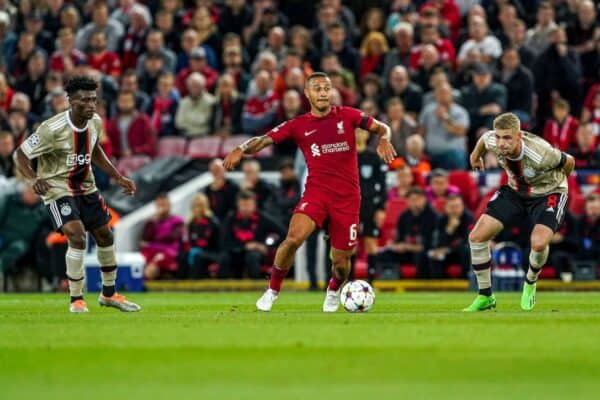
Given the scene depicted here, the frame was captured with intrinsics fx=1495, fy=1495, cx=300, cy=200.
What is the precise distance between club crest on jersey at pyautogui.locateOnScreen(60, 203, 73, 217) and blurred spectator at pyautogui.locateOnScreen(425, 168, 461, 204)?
9.02 meters

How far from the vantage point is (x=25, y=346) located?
1102 centimetres

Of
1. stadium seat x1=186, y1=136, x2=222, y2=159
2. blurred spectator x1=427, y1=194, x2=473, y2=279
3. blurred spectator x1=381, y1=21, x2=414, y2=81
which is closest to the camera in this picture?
blurred spectator x1=427, y1=194, x2=473, y2=279

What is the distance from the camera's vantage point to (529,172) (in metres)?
15.3

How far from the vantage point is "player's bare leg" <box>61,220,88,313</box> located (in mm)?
15172

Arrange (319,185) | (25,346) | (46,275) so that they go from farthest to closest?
1. (46,275)
2. (319,185)
3. (25,346)

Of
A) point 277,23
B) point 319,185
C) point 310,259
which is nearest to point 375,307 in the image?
point 319,185

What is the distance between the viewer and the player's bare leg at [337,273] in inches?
595

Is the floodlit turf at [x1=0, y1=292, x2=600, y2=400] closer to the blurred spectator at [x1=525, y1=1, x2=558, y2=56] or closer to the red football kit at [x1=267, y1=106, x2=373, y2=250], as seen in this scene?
the red football kit at [x1=267, y1=106, x2=373, y2=250]

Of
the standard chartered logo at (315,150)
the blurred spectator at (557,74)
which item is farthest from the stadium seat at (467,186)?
the standard chartered logo at (315,150)

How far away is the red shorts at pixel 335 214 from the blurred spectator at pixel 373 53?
1111 cm

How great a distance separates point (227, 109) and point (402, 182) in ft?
12.1

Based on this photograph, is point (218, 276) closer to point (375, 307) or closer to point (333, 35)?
point (333, 35)

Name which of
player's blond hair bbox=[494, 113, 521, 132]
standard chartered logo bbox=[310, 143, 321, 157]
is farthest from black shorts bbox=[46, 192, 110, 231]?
player's blond hair bbox=[494, 113, 521, 132]

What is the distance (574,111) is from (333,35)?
14.4 ft
